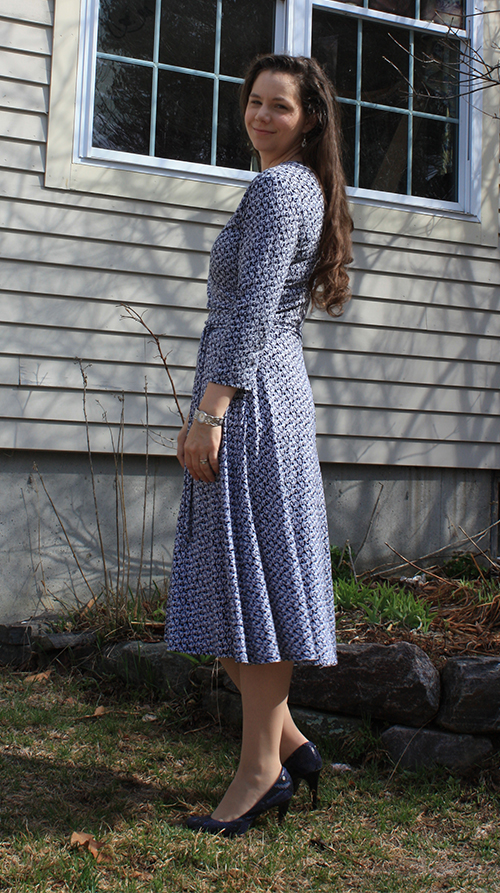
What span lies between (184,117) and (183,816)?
3141 mm

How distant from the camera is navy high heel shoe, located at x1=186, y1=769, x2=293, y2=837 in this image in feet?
5.94

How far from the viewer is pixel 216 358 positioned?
1800mm

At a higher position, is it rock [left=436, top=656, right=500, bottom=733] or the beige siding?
the beige siding

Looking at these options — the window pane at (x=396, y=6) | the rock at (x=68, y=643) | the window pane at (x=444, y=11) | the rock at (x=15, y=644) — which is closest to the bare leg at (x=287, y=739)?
the rock at (x=68, y=643)

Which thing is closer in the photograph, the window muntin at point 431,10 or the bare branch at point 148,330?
the bare branch at point 148,330

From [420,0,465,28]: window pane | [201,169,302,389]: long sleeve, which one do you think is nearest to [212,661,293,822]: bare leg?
[201,169,302,389]: long sleeve

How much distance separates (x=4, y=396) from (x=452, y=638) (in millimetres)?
2180

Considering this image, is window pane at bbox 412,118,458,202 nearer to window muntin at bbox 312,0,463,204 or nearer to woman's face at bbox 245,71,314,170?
window muntin at bbox 312,0,463,204

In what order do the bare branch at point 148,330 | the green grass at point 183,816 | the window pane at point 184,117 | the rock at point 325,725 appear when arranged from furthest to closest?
the window pane at point 184,117 < the bare branch at point 148,330 < the rock at point 325,725 < the green grass at point 183,816

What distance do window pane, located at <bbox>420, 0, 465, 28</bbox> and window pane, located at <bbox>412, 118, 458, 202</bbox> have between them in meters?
0.57

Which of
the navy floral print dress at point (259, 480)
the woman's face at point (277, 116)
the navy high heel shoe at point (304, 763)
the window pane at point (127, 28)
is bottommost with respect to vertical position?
the navy high heel shoe at point (304, 763)

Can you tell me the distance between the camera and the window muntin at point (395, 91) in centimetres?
397

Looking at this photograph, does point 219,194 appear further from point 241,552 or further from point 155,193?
point 241,552

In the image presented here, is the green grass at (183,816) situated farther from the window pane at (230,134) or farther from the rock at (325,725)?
the window pane at (230,134)
